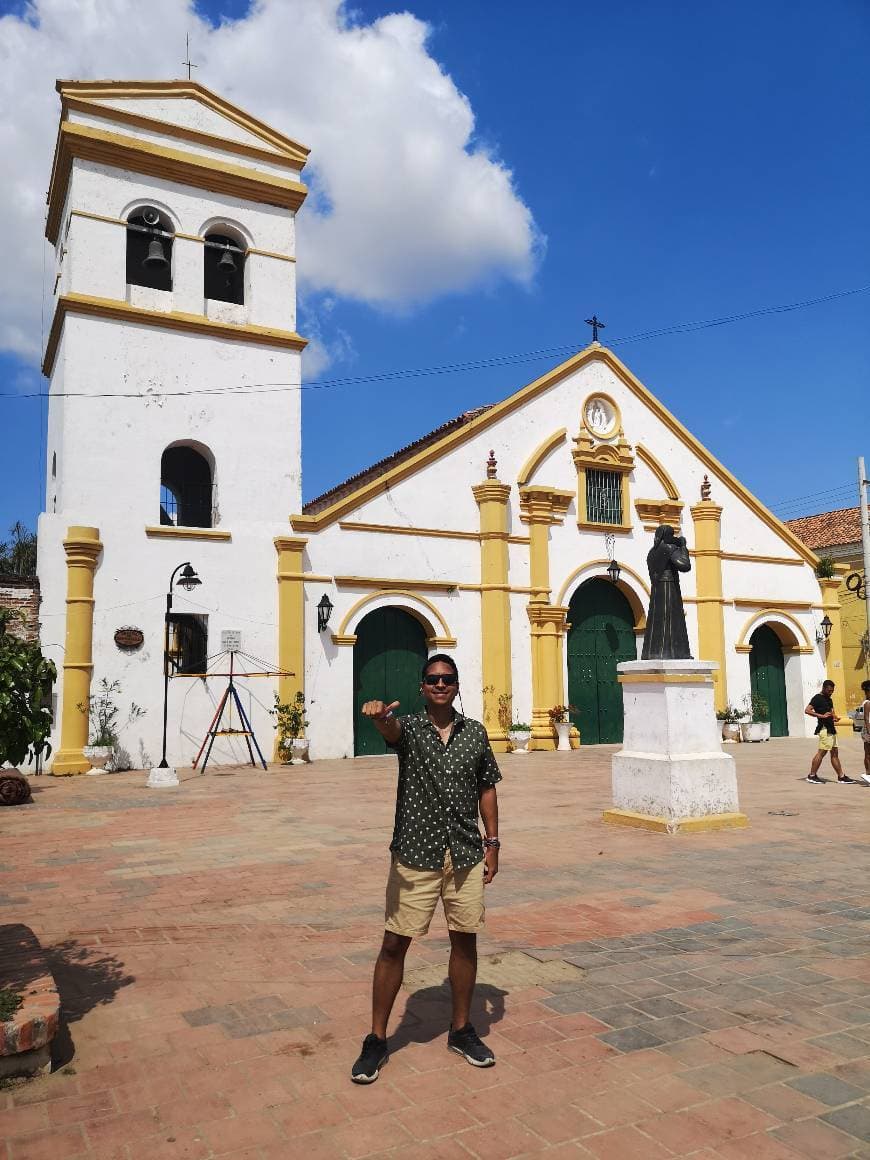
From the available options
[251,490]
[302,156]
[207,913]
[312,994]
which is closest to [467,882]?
[312,994]

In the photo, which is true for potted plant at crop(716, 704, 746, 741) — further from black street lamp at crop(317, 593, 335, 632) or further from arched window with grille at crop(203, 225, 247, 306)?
arched window with grille at crop(203, 225, 247, 306)

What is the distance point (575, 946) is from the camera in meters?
5.43

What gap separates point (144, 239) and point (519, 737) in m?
12.4

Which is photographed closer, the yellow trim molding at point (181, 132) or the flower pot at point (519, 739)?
the yellow trim molding at point (181, 132)

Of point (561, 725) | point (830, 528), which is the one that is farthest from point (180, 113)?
point (830, 528)

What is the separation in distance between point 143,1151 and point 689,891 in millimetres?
4691

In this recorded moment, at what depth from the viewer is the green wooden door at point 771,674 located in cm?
2314

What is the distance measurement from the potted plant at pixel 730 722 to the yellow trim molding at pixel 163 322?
1277cm

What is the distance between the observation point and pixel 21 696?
4035 mm

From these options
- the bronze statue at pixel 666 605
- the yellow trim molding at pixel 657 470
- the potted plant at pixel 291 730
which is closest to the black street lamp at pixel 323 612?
the potted plant at pixel 291 730

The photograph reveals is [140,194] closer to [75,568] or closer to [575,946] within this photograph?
[75,568]

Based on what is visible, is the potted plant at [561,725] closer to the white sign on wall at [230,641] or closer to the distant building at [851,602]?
the white sign on wall at [230,641]

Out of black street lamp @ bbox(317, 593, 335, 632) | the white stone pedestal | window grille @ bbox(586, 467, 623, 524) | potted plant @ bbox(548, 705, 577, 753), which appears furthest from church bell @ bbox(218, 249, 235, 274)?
potted plant @ bbox(548, 705, 577, 753)

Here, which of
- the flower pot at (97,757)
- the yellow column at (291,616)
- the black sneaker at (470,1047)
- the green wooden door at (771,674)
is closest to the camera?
the black sneaker at (470,1047)
